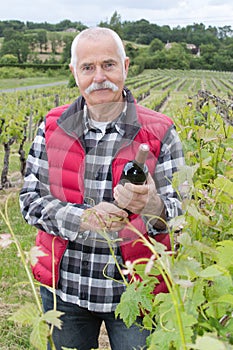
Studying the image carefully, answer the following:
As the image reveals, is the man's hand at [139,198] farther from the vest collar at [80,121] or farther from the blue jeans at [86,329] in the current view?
the blue jeans at [86,329]

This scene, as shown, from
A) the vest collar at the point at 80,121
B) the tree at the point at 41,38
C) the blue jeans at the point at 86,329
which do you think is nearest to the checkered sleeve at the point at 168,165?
the vest collar at the point at 80,121

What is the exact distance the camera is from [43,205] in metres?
1.95

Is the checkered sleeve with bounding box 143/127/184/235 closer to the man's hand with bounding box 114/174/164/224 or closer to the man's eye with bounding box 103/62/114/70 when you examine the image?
the man's hand with bounding box 114/174/164/224

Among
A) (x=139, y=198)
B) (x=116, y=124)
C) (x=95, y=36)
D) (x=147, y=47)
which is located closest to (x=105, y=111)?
(x=116, y=124)

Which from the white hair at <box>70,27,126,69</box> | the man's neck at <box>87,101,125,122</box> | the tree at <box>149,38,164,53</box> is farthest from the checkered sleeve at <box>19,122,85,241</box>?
the tree at <box>149,38,164,53</box>

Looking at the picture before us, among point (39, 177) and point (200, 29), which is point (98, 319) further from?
point (200, 29)

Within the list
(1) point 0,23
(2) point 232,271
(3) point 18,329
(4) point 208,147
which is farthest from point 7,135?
(1) point 0,23

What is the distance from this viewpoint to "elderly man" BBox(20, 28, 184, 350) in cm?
194

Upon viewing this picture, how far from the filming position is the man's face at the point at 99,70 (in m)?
1.95

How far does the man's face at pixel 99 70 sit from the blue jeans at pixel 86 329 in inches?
35.3

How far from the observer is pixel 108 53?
1959 mm

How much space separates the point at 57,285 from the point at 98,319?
10.8 inches

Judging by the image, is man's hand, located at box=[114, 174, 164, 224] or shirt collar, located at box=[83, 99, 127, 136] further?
shirt collar, located at box=[83, 99, 127, 136]

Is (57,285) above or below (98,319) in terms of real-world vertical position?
above
